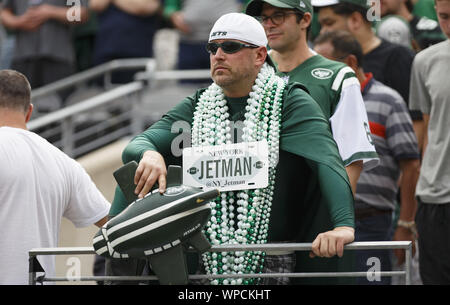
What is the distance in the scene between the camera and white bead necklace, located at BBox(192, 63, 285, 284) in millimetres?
4699

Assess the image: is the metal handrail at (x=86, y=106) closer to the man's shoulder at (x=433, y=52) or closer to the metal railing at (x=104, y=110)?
the metal railing at (x=104, y=110)

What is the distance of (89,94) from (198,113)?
199 inches

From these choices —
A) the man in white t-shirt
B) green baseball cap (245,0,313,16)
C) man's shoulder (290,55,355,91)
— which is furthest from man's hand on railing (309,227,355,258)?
green baseball cap (245,0,313,16)

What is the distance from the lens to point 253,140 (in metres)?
4.75

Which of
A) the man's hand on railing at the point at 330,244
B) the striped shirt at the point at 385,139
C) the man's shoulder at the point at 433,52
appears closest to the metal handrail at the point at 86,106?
the striped shirt at the point at 385,139

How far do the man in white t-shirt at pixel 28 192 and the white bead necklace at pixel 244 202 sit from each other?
0.96 meters

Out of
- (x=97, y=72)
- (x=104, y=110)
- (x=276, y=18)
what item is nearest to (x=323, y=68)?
(x=276, y=18)

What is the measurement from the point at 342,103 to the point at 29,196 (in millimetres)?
1745

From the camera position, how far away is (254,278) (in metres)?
4.66

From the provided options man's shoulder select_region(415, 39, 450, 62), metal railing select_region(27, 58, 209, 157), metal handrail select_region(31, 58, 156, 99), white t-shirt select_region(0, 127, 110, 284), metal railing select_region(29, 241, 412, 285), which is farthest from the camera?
metal handrail select_region(31, 58, 156, 99)

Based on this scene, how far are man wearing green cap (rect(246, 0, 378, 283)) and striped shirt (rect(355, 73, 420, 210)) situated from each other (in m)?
0.89

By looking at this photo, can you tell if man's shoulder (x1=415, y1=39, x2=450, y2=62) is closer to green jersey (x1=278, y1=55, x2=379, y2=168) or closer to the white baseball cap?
green jersey (x1=278, y1=55, x2=379, y2=168)

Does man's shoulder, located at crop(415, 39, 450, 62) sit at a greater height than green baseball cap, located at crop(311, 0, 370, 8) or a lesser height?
lesser

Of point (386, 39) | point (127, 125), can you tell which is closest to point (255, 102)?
point (386, 39)
